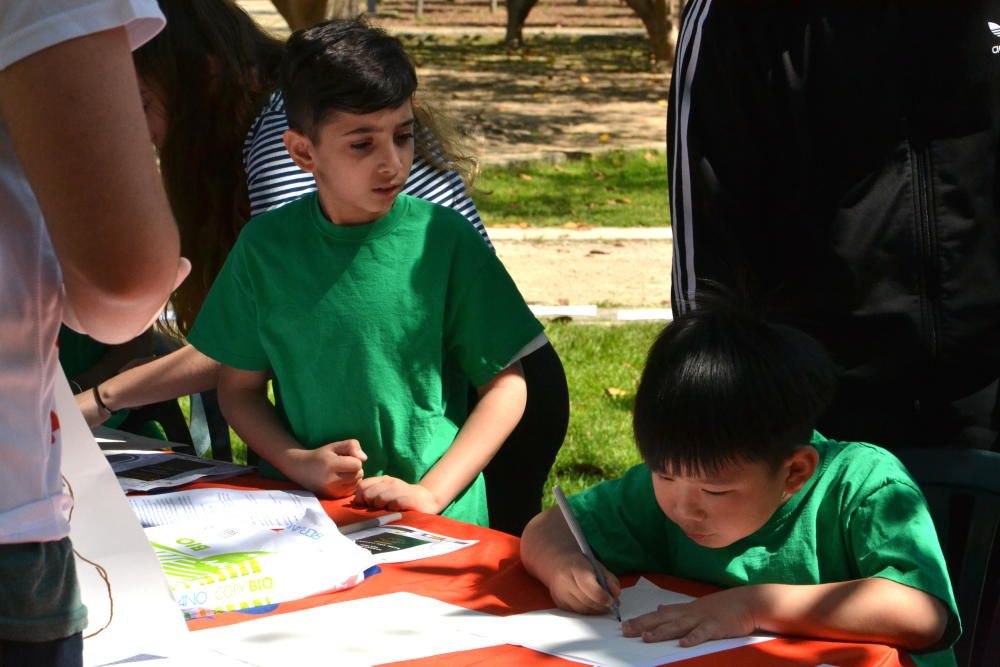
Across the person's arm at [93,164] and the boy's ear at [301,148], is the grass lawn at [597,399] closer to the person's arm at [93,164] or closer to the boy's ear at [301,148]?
the boy's ear at [301,148]

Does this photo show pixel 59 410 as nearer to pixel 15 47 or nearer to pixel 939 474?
pixel 15 47

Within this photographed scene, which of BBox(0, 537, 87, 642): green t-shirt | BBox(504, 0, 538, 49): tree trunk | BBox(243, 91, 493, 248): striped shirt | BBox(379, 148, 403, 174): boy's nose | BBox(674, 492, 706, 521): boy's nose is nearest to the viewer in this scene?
BBox(0, 537, 87, 642): green t-shirt

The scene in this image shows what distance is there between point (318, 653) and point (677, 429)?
0.57 m

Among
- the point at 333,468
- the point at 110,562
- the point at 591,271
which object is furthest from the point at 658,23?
the point at 110,562

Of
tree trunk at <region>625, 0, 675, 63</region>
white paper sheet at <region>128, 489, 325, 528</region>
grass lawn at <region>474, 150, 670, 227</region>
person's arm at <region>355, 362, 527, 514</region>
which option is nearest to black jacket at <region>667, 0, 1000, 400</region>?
person's arm at <region>355, 362, 527, 514</region>

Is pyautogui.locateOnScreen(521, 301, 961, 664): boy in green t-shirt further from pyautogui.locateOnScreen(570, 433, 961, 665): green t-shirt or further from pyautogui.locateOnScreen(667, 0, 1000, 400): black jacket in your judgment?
pyautogui.locateOnScreen(667, 0, 1000, 400): black jacket

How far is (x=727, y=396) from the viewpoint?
186 centimetres

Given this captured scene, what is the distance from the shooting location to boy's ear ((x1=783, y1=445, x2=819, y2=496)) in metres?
1.90

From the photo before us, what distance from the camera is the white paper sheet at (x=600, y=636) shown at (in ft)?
5.81

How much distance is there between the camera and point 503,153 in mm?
11414

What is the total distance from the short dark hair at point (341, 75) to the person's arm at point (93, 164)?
1553 mm

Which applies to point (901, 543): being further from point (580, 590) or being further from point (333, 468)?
point (333, 468)

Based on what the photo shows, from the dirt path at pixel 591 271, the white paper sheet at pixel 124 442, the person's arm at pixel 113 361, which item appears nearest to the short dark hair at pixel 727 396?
the white paper sheet at pixel 124 442

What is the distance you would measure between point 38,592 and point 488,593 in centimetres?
101
